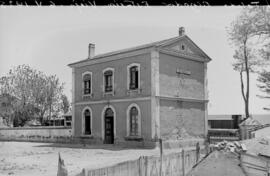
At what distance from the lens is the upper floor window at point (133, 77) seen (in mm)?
23266

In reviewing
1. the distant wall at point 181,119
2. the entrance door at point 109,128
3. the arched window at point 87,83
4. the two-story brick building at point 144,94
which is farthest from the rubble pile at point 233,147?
the arched window at point 87,83

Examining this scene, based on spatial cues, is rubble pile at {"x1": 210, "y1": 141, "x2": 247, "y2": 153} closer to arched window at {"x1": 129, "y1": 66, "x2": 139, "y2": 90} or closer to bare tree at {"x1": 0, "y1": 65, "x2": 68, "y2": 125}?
arched window at {"x1": 129, "y1": 66, "x2": 139, "y2": 90}

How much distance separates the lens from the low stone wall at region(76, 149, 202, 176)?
23.4 feet

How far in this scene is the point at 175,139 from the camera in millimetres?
23125

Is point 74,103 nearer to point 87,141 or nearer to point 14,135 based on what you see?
point 87,141

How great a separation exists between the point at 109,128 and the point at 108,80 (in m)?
3.64

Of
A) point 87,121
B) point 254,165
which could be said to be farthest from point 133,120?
point 254,165

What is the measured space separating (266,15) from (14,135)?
28.8m

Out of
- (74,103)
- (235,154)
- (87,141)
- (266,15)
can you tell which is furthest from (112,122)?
(235,154)

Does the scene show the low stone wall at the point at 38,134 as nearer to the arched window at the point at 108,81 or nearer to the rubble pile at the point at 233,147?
the arched window at the point at 108,81

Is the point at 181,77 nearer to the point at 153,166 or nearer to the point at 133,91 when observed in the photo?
the point at 133,91

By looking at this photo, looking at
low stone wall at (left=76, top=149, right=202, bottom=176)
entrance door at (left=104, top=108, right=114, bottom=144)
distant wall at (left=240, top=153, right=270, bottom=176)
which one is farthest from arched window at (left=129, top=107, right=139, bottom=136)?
distant wall at (left=240, top=153, right=270, bottom=176)

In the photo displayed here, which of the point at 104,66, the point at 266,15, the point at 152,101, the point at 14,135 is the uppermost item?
the point at 266,15

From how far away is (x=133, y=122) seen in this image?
23.2m
